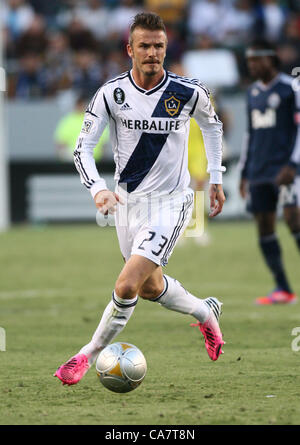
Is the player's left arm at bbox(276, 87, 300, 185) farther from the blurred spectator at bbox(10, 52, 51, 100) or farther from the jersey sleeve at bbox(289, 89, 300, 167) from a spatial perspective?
the blurred spectator at bbox(10, 52, 51, 100)

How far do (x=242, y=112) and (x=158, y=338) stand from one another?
13058 mm

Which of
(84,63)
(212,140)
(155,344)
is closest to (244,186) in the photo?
(155,344)

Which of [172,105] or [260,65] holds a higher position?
[172,105]

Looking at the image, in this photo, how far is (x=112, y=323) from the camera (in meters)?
5.70

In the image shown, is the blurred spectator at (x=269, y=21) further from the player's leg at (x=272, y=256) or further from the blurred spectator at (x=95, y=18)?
the player's leg at (x=272, y=256)

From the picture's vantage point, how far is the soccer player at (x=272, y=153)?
961 centimetres

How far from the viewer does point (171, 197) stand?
6008 mm

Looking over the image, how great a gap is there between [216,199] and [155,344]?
66.5 inches

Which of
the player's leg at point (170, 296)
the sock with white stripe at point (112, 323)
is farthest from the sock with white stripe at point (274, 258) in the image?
the sock with white stripe at point (112, 323)

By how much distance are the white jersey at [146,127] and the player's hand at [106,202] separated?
0.39 m

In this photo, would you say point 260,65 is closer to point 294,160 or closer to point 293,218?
point 294,160
